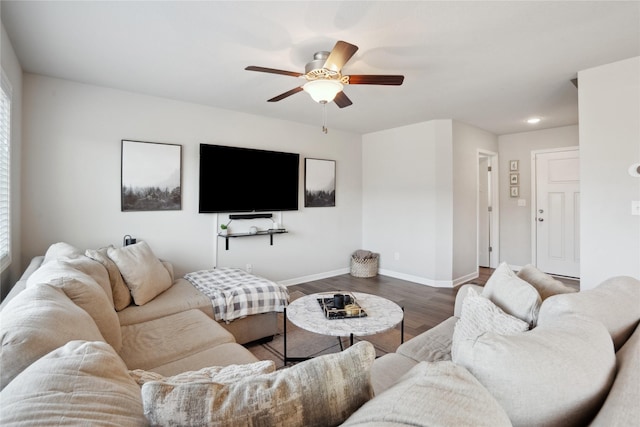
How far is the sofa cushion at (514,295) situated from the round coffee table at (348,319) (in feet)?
2.02

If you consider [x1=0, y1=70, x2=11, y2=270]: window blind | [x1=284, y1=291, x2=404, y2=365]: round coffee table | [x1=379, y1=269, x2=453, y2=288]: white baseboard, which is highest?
[x1=0, y1=70, x2=11, y2=270]: window blind

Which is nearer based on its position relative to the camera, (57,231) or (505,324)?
(505,324)

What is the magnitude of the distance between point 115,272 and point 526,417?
256cm

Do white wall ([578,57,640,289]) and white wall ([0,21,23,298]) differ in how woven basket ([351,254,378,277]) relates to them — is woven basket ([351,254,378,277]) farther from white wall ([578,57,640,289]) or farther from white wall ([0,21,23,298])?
white wall ([0,21,23,298])

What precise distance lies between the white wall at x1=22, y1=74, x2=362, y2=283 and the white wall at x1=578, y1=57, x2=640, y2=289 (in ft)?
10.4

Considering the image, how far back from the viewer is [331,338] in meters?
2.78

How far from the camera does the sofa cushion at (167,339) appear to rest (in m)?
1.66

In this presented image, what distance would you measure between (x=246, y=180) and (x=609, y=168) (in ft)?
11.9

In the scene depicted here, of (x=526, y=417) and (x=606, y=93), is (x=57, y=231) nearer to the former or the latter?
(x=526, y=417)

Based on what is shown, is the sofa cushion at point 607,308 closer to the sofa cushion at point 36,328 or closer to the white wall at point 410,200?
the sofa cushion at point 36,328

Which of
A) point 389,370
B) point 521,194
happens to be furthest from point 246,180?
point 521,194

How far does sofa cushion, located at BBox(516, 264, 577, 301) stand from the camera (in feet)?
5.08

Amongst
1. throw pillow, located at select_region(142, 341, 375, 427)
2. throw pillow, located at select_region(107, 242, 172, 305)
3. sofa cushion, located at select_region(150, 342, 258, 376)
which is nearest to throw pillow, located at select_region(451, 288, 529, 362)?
throw pillow, located at select_region(142, 341, 375, 427)

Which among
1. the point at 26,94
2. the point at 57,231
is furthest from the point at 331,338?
the point at 26,94
